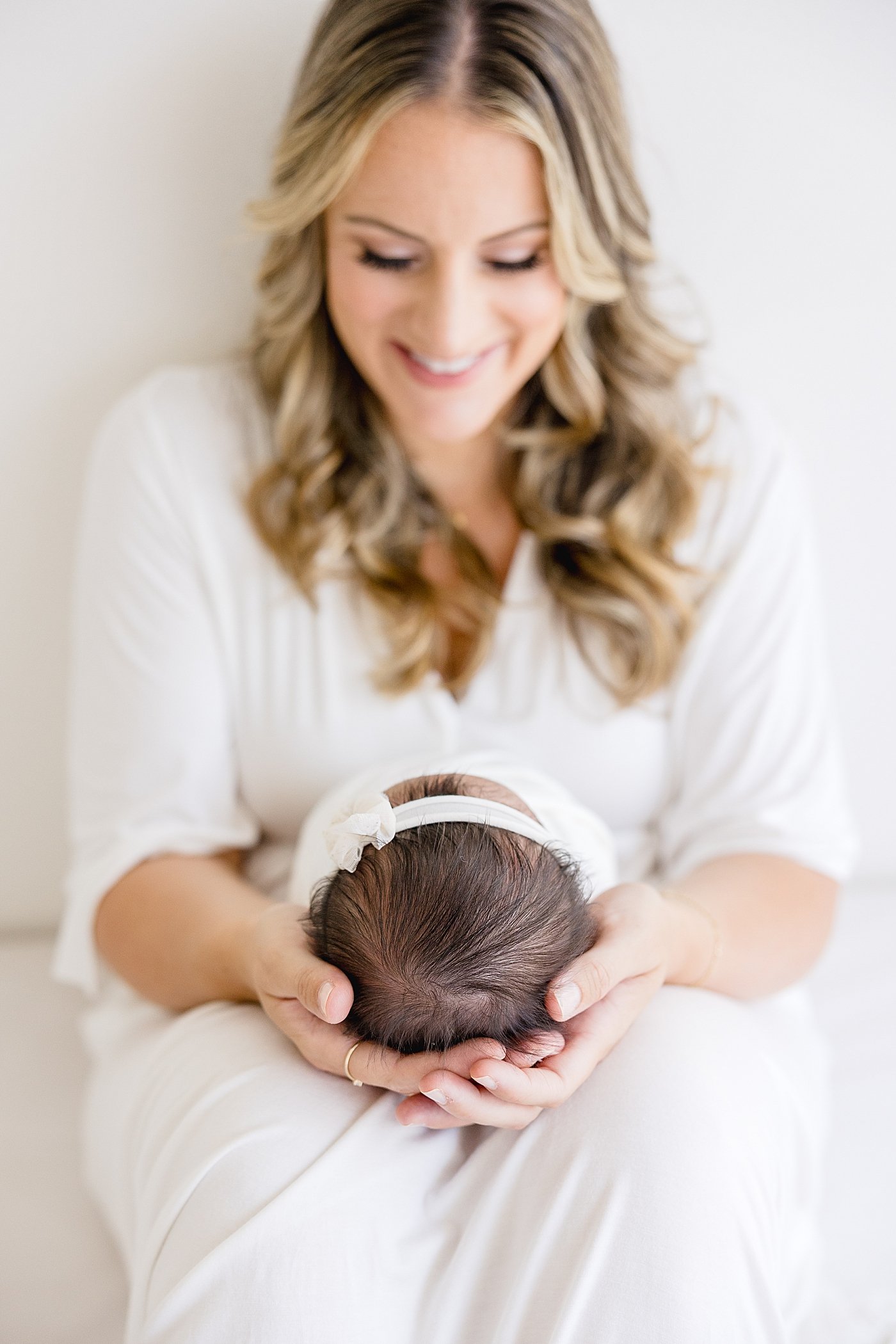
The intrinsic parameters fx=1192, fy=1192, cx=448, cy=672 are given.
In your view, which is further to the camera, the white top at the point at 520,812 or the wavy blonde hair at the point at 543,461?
the wavy blonde hair at the point at 543,461

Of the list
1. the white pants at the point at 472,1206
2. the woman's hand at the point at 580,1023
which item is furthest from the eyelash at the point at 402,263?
the white pants at the point at 472,1206

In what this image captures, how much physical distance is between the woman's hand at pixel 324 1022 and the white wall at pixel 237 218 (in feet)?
2.86

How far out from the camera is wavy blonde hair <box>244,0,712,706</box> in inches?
58.2

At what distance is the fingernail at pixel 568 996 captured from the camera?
112 centimetres

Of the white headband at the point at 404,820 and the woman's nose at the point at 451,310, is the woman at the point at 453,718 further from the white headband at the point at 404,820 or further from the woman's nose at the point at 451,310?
the white headband at the point at 404,820

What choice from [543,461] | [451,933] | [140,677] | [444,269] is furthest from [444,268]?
[451,933]

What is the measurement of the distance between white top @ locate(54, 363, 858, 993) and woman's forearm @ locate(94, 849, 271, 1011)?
0.12 feet

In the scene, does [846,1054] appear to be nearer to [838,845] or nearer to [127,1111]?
[838,845]

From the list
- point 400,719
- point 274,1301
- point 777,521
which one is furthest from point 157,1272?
point 777,521

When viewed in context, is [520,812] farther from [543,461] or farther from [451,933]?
[543,461]

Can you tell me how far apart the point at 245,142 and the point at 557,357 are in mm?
583

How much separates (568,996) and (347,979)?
21cm

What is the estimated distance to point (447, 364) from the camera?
149 cm

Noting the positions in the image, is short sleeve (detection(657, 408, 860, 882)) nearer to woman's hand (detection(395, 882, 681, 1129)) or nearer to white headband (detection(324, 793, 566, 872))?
woman's hand (detection(395, 882, 681, 1129))
